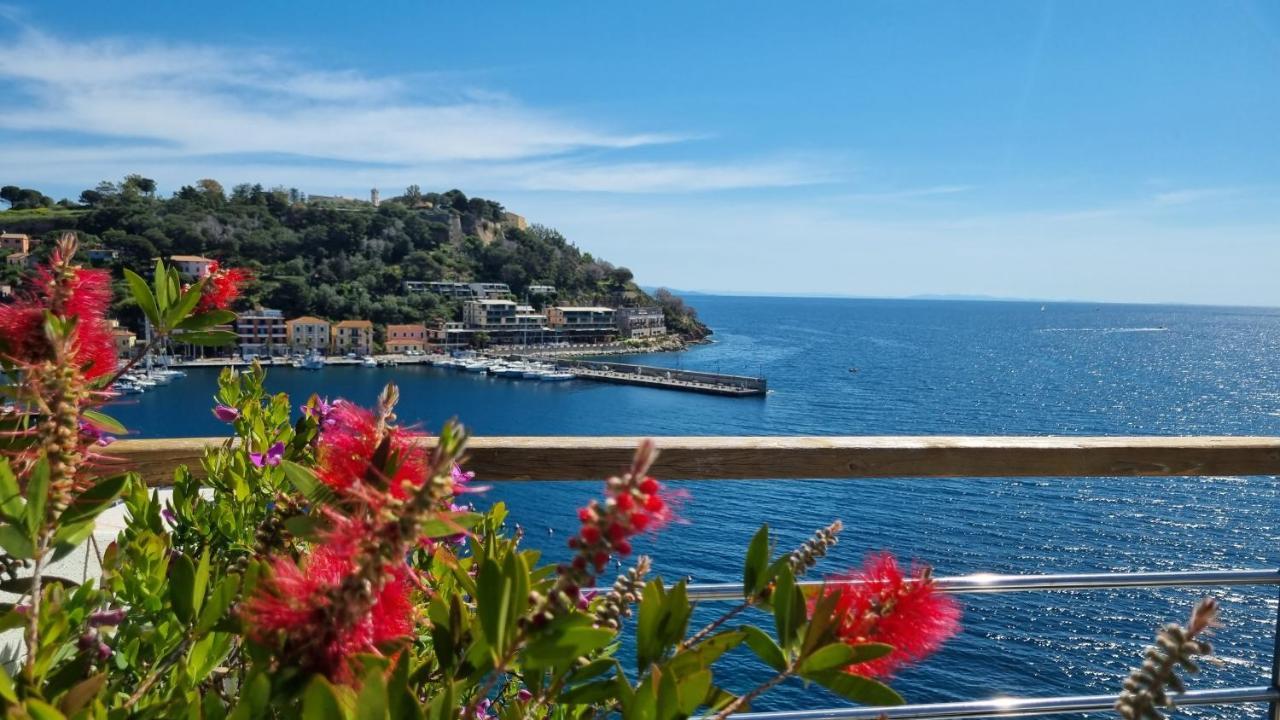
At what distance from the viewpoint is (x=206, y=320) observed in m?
0.91

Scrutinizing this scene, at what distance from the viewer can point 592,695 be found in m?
0.65

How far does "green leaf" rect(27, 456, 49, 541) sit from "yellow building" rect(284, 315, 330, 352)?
60.1m

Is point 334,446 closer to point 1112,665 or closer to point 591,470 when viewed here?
point 591,470

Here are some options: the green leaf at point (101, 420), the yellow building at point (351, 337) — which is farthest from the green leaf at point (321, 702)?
the yellow building at point (351, 337)

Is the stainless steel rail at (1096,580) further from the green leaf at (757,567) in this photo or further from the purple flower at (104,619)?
the purple flower at (104,619)

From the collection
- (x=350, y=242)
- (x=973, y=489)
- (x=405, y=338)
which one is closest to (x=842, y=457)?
(x=973, y=489)

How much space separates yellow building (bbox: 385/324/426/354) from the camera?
201 ft

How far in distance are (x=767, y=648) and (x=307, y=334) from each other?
6152cm

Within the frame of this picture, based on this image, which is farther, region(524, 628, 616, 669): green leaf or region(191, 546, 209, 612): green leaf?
region(191, 546, 209, 612): green leaf

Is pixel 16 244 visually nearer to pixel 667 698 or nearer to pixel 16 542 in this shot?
pixel 16 542

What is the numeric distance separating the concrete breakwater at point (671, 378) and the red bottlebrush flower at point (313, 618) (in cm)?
4561

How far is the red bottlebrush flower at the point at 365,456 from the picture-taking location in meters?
0.65

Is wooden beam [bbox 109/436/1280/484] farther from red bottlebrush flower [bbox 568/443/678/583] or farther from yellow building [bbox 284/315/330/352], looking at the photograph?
yellow building [bbox 284/315/330/352]

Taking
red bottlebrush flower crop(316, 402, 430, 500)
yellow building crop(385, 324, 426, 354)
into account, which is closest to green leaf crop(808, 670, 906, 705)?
red bottlebrush flower crop(316, 402, 430, 500)
